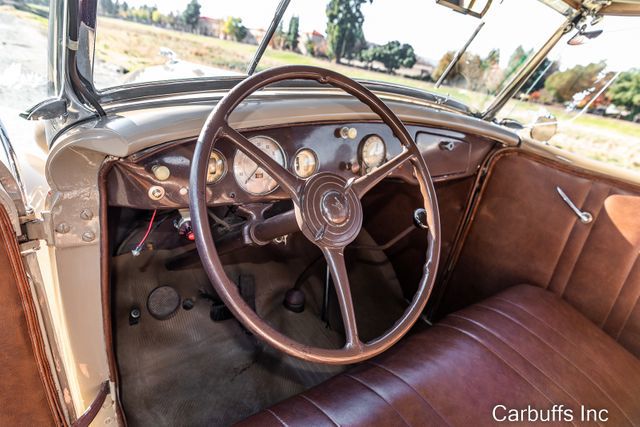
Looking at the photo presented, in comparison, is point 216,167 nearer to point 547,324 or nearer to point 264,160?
point 264,160

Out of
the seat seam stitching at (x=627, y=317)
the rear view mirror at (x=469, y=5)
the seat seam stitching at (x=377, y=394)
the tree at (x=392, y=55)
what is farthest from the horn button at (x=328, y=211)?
the seat seam stitching at (x=627, y=317)

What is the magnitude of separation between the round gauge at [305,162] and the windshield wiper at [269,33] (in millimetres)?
416

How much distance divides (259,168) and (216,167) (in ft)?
0.41

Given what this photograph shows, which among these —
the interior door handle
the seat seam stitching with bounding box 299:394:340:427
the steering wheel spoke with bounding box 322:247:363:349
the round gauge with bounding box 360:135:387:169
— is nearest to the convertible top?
the interior door handle

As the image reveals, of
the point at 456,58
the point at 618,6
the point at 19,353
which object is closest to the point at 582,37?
the point at 618,6

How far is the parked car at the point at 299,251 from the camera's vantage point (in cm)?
93

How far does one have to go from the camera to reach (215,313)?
75.0 inches

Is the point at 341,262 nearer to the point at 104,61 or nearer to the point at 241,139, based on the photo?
the point at 241,139

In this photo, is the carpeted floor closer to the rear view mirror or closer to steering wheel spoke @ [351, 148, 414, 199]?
steering wheel spoke @ [351, 148, 414, 199]

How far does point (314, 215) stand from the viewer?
3.22ft

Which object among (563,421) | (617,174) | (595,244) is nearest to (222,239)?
(563,421)

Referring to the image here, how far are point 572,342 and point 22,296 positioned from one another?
159 centimetres

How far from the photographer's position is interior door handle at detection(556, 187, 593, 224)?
5.39ft

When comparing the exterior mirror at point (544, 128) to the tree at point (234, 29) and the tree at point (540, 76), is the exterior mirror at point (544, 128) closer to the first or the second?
the tree at point (540, 76)
